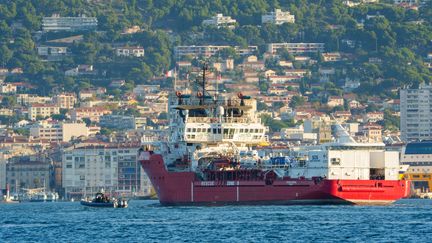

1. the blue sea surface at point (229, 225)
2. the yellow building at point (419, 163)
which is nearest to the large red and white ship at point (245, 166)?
the blue sea surface at point (229, 225)

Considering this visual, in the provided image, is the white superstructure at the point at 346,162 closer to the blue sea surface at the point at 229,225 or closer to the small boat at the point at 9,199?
the blue sea surface at the point at 229,225

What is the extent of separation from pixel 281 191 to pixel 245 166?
348 cm

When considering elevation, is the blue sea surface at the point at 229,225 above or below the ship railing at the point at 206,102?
below

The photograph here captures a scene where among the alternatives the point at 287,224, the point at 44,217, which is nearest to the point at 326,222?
the point at 287,224

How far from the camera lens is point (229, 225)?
114875mm

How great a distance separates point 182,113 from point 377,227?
32.2 m

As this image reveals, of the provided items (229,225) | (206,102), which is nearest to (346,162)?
(206,102)

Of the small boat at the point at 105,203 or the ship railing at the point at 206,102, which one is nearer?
the ship railing at the point at 206,102

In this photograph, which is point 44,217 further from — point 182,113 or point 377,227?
point 377,227

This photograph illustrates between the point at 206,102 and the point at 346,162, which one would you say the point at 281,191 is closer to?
the point at 346,162

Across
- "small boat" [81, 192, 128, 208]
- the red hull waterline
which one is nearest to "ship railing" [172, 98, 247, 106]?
the red hull waterline

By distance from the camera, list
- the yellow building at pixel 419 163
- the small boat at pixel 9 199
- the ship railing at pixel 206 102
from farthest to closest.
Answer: the yellow building at pixel 419 163
the small boat at pixel 9 199
the ship railing at pixel 206 102

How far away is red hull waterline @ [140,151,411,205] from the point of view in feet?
432

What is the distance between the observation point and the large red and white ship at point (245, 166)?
132000mm
